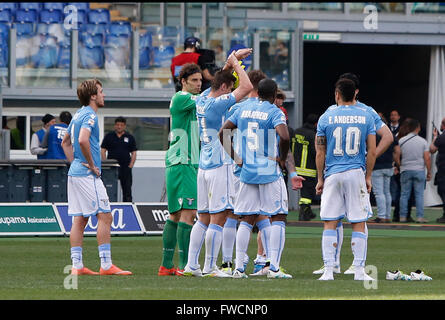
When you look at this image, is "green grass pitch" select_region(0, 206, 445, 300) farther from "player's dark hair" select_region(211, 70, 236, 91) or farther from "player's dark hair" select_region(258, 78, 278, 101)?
"player's dark hair" select_region(211, 70, 236, 91)

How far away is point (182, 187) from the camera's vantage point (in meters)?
12.1

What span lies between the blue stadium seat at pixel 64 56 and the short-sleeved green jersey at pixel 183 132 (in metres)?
16.1

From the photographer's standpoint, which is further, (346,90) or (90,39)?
(90,39)

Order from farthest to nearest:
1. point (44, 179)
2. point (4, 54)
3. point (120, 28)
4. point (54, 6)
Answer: point (54, 6) < point (120, 28) < point (4, 54) < point (44, 179)

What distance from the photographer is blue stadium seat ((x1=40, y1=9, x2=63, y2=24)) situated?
2963cm

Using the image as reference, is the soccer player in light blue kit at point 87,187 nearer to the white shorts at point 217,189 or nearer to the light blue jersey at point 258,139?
the white shorts at point 217,189

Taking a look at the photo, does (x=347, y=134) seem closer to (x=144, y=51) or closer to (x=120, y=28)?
(x=144, y=51)

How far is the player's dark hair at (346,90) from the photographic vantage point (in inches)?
462

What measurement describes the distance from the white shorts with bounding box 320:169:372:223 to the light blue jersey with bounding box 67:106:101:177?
2558 millimetres

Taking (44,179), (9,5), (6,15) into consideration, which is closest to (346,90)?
(44,179)

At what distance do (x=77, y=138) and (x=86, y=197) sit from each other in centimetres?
65

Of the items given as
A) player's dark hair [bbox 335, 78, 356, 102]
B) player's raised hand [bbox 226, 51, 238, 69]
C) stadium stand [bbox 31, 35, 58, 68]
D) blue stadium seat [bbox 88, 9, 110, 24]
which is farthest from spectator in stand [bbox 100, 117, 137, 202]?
player's dark hair [bbox 335, 78, 356, 102]
